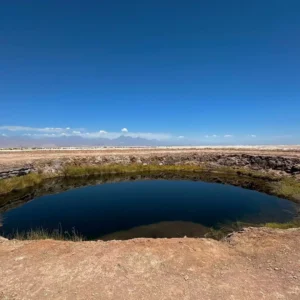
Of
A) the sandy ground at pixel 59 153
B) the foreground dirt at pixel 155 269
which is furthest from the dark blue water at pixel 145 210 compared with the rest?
the sandy ground at pixel 59 153

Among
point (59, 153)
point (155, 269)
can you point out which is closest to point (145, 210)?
point (155, 269)

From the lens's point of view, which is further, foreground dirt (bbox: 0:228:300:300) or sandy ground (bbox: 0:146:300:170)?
sandy ground (bbox: 0:146:300:170)

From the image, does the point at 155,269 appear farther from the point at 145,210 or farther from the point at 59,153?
the point at 59,153

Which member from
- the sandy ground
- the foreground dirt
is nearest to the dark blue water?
the foreground dirt

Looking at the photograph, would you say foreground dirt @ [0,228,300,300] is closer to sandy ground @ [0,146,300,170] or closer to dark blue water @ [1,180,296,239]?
dark blue water @ [1,180,296,239]

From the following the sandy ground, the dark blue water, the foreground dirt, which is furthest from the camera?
the sandy ground

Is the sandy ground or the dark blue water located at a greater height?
the sandy ground

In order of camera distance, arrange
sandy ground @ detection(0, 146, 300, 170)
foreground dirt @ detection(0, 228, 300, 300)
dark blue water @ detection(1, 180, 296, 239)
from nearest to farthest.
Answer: foreground dirt @ detection(0, 228, 300, 300)
dark blue water @ detection(1, 180, 296, 239)
sandy ground @ detection(0, 146, 300, 170)

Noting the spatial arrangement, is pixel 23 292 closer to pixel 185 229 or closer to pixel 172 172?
pixel 185 229

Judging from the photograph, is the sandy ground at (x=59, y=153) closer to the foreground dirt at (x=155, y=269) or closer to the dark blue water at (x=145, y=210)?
the dark blue water at (x=145, y=210)
